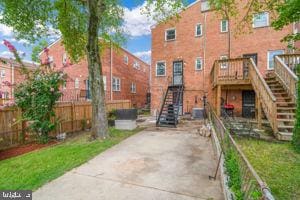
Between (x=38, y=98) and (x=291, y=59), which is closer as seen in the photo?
(x=38, y=98)

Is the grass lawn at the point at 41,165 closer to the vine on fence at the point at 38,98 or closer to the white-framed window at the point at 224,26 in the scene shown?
the vine on fence at the point at 38,98

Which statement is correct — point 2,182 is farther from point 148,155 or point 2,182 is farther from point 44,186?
point 148,155

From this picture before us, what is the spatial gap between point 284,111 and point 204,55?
8.78 metres

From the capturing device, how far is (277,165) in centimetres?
509

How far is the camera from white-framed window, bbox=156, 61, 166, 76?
58.2 ft

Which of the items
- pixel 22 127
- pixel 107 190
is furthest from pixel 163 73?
pixel 107 190

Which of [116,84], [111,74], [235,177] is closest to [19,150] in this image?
[235,177]

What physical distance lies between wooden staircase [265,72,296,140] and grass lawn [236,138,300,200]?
600 millimetres

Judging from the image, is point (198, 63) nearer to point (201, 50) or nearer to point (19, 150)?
point (201, 50)

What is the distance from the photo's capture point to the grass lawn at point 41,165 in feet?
14.5

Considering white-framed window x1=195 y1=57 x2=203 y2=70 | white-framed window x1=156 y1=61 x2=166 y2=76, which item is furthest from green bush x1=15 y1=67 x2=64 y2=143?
white-framed window x1=195 y1=57 x2=203 y2=70

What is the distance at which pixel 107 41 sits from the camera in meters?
13.3

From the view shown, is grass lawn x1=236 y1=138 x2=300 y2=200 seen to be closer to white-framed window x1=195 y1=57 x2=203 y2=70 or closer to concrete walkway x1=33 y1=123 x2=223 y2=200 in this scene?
concrete walkway x1=33 y1=123 x2=223 y2=200

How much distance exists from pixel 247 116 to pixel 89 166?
41.0 feet
